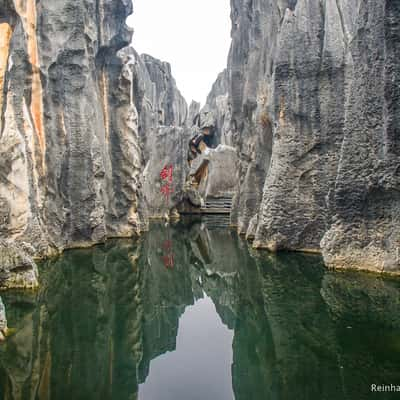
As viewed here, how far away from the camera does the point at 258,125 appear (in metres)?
11.1

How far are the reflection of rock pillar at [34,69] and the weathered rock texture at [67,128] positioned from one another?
0.02 meters

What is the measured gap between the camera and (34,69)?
28.6ft

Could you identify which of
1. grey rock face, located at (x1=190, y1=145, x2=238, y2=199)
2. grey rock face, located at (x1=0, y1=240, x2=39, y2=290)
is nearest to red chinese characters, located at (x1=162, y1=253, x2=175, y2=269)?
grey rock face, located at (x1=0, y1=240, x2=39, y2=290)

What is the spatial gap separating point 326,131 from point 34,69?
5628mm

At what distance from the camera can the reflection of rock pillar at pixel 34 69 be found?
340 inches

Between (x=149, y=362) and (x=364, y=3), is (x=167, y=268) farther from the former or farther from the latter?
(x=364, y=3)

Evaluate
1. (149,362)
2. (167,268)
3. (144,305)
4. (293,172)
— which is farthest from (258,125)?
(149,362)

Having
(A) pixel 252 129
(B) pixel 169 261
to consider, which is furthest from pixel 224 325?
(A) pixel 252 129

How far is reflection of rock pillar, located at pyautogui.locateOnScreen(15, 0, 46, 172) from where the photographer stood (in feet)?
28.3

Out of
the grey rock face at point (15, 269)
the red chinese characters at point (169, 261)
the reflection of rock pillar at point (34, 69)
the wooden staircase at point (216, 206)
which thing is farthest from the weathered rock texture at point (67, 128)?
the wooden staircase at point (216, 206)

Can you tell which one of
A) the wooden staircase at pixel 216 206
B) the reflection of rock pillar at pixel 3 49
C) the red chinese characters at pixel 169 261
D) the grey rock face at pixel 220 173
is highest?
the reflection of rock pillar at pixel 3 49

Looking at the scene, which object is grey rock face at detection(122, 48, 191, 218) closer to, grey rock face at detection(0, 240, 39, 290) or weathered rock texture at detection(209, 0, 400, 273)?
weathered rock texture at detection(209, 0, 400, 273)

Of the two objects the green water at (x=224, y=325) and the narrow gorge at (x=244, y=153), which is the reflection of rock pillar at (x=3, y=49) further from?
the green water at (x=224, y=325)

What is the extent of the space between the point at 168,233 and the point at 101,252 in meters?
5.05
